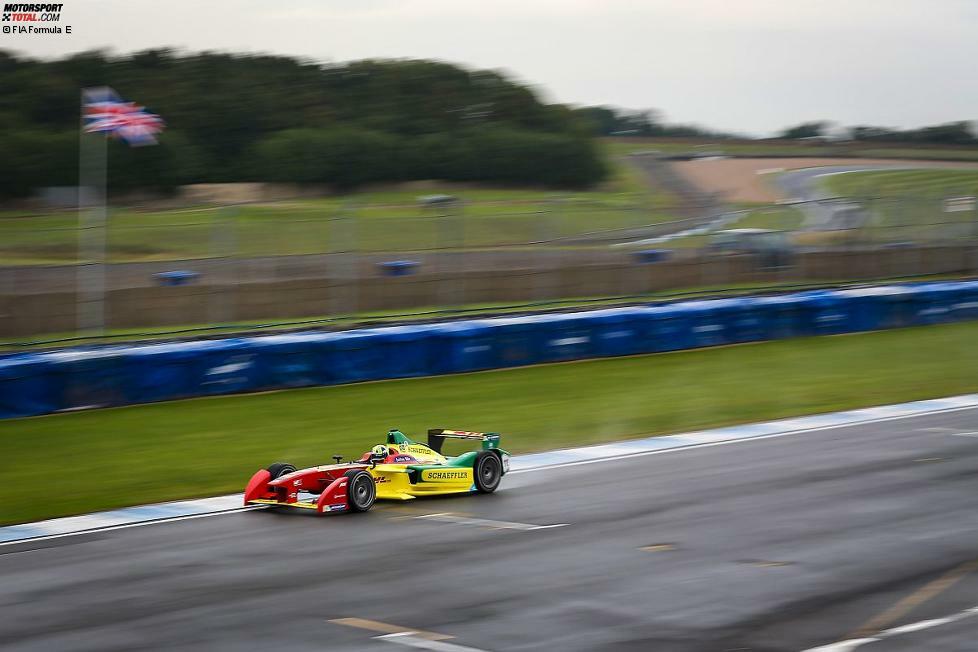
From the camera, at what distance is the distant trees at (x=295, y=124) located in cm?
3494

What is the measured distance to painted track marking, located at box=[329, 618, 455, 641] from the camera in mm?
6969

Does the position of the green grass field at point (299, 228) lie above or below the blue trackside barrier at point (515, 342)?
above

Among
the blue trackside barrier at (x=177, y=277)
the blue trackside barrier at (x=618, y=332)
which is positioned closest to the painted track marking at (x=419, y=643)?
the blue trackside barrier at (x=618, y=332)

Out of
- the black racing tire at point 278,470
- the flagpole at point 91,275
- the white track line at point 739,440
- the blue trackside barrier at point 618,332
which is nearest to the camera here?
the black racing tire at point 278,470

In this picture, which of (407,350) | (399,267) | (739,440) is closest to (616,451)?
(739,440)

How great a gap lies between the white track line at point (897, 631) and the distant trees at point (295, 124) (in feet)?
90.2

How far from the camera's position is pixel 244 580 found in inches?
328

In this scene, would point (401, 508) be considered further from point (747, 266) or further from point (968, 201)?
point (968, 201)

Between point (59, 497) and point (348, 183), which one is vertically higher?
point (348, 183)

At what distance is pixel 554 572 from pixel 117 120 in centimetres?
1538

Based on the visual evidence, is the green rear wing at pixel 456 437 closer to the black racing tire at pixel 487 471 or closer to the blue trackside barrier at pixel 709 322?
the black racing tire at pixel 487 471

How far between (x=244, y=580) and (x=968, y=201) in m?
27.3

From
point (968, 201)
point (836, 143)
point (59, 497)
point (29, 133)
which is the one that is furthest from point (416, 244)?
point (836, 143)

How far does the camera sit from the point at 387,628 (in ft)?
23.5
